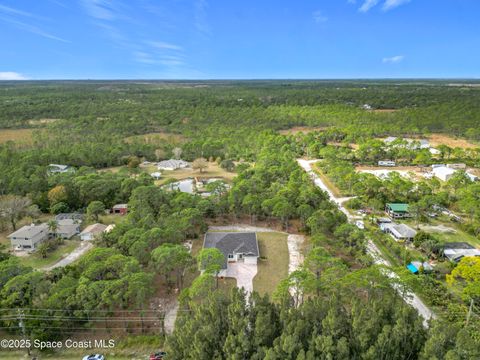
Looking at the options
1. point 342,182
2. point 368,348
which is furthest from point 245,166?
point 368,348

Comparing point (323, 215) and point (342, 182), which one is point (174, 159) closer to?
point (342, 182)

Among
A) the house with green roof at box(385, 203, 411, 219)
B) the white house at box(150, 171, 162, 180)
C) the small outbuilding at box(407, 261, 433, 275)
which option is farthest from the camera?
the white house at box(150, 171, 162, 180)

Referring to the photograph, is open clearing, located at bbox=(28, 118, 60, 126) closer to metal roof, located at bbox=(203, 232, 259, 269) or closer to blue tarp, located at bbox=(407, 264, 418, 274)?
metal roof, located at bbox=(203, 232, 259, 269)

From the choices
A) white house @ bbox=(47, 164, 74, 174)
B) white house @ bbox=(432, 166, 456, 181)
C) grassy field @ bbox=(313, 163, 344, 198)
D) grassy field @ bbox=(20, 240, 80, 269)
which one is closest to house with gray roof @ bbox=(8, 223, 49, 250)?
grassy field @ bbox=(20, 240, 80, 269)

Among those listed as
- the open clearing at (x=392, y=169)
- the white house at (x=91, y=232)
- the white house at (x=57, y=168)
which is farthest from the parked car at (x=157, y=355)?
the open clearing at (x=392, y=169)

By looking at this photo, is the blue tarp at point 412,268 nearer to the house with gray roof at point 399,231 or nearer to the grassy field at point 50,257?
the house with gray roof at point 399,231

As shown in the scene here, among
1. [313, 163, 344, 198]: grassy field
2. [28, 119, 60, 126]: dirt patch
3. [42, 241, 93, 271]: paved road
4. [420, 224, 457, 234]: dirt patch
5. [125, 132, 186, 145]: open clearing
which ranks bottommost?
[313, 163, 344, 198]: grassy field
